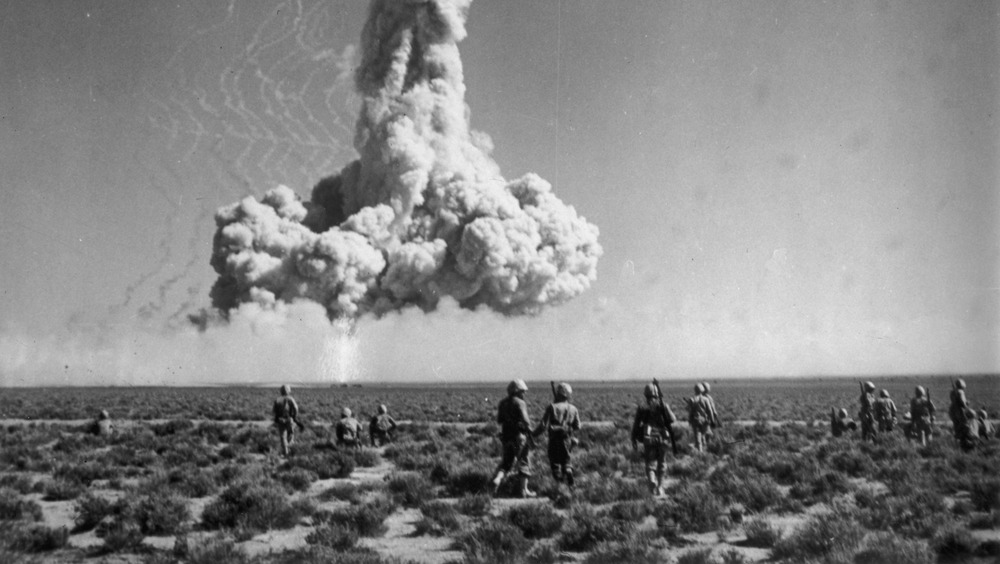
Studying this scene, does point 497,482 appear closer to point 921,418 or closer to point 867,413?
point 867,413

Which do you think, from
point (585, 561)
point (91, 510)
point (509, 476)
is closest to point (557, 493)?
point (509, 476)

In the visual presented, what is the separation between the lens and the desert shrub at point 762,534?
24.5 feet

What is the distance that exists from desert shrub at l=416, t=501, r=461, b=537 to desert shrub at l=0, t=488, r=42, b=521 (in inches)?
201

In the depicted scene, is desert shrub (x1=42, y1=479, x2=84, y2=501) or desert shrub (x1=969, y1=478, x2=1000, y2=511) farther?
desert shrub (x1=42, y1=479, x2=84, y2=501)

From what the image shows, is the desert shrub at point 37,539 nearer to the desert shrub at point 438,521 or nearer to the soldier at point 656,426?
the desert shrub at point 438,521

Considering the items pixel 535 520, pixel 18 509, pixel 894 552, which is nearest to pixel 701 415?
pixel 535 520

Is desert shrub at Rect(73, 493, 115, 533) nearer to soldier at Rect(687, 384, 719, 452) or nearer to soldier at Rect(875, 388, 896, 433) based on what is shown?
soldier at Rect(687, 384, 719, 452)

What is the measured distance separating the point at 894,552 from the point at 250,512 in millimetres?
7292

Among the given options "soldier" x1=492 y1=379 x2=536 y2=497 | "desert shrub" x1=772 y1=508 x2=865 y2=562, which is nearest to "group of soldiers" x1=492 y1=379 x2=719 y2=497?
Result: "soldier" x1=492 y1=379 x2=536 y2=497

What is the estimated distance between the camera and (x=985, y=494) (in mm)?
9094

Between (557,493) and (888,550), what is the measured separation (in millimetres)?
4629

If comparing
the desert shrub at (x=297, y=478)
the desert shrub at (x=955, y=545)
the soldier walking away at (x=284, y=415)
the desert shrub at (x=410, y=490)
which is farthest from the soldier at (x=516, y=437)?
the soldier walking away at (x=284, y=415)

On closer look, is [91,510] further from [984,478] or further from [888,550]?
[984,478]

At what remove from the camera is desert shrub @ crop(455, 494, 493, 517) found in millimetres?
9102
